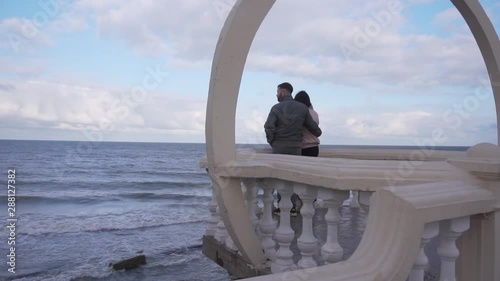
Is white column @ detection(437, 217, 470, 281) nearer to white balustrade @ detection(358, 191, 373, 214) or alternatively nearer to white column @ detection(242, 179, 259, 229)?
white balustrade @ detection(358, 191, 373, 214)

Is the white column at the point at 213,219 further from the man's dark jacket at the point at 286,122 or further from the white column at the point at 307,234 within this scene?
the white column at the point at 307,234

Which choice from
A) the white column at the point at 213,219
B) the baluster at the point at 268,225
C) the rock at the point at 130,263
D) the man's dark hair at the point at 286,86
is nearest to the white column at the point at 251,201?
the baluster at the point at 268,225

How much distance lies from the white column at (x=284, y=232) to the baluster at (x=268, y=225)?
235 mm

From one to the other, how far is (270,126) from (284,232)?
1.63 m

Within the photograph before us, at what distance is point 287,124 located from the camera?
4.44m

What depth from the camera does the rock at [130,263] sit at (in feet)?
22.3

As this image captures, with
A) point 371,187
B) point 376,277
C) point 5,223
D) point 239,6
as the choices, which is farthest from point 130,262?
point 5,223

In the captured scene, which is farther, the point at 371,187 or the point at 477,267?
the point at 371,187

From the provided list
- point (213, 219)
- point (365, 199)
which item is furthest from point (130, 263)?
point (365, 199)

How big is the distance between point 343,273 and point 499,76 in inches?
183

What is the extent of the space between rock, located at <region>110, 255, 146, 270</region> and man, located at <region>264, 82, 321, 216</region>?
3.81 m

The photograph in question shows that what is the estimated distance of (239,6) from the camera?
2.98 m

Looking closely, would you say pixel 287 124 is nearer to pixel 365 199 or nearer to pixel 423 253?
pixel 365 199

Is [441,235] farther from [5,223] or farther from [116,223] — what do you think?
[5,223]
